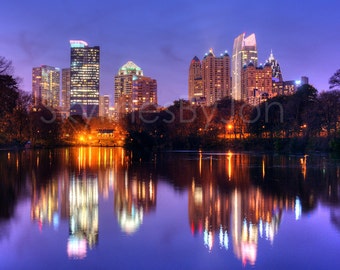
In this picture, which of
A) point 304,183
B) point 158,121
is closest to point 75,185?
point 304,183

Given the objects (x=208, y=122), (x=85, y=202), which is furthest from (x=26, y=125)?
(x=85, y=202)

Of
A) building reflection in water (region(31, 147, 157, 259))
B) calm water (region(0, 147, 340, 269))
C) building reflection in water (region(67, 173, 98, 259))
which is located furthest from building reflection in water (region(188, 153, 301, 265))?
building reflection in water (region(67, 173, 98, 259))

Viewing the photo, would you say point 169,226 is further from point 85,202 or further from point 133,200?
point 85,202

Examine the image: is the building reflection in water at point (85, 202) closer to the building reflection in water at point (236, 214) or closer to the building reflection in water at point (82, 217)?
the building reflection in water at point (82, 217)

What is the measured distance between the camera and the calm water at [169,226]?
7250mm

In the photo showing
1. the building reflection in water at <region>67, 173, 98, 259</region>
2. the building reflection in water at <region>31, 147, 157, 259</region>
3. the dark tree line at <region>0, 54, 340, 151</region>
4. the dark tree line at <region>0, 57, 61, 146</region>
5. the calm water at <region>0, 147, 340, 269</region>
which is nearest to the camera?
the calm water at <region>0, 147, 340, 269</region>

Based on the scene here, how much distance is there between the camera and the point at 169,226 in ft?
32.2

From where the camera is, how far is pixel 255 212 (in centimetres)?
1142

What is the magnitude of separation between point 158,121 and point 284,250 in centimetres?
6748

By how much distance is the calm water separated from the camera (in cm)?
725

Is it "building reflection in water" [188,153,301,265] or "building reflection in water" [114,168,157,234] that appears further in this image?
"building reflection in water" [114,168,157,234]

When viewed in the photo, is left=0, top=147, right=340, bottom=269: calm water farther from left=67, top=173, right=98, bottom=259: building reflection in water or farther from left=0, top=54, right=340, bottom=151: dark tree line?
left=0, top=54, right=340, bottom=151: dark tree line

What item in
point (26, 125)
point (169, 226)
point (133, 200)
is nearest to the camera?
point (169, 226)

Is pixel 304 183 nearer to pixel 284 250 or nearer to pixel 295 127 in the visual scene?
pixel 284 250
